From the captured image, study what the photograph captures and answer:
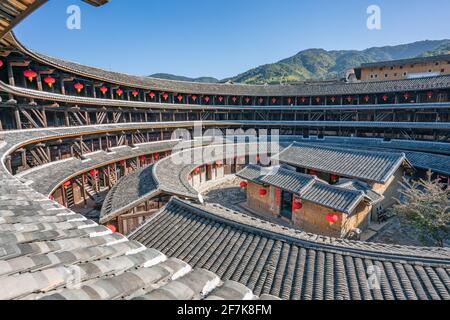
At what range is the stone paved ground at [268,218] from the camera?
17.4 meters

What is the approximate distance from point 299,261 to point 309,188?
1130 cm

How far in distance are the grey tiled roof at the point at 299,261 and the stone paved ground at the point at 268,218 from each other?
9.19 m

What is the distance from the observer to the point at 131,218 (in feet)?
48.5

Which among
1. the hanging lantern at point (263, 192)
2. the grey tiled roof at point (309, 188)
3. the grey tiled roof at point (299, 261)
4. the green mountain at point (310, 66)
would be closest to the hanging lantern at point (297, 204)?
the grey tiled roof at point (309, 188)

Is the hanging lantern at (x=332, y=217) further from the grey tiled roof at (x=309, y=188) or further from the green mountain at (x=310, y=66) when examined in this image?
the green mountain at (x=310, y=66)

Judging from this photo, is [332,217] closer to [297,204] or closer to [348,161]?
[297,204]

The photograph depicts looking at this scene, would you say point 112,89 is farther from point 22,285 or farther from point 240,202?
point 22,285

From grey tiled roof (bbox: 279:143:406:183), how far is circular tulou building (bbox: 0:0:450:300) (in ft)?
0.57

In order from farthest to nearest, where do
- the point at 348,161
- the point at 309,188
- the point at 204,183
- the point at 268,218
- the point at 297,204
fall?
the point at 204,183, the point at 348,161, the point at 268,218, the point at 297,204, the point at 309,188

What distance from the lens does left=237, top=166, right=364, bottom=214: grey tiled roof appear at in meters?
16.5

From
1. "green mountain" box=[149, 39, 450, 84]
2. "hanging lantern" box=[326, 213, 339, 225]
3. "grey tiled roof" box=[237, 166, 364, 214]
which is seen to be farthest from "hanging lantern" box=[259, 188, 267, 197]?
"green mountain" box=[149, 39, 450, 84]

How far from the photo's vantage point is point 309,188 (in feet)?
62.0

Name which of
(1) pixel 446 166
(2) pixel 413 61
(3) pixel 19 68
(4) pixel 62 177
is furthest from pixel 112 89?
(2) pixel 413 61

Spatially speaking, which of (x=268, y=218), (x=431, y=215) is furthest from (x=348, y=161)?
(x=268, y=218)
